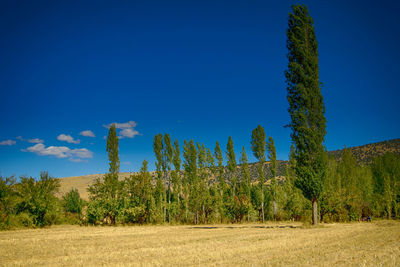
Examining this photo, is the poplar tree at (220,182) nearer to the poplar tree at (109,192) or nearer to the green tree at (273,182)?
the green tree at (273,182)

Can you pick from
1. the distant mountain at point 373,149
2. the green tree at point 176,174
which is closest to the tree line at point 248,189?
the green tree at point 176,174

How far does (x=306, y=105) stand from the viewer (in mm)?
27969

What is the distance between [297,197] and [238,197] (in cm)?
1072

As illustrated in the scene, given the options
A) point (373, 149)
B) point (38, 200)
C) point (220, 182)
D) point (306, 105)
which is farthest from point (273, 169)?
point (373, 149)

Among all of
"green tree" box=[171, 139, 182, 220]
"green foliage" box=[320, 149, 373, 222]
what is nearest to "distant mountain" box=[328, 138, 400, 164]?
"green foliage" box=[320, 149, 373, 222]

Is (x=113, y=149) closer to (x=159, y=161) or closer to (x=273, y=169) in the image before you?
(x=159, y=161)

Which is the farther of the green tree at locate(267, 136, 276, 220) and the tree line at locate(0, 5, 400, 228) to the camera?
the green tree at locate(267, 136, 276, 220)

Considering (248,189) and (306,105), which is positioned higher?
(306,105)

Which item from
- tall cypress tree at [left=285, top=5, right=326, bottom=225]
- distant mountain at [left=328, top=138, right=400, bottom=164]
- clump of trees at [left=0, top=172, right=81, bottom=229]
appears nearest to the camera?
tall cypress tree at [left=285, top=5, right=326, bottom=225]

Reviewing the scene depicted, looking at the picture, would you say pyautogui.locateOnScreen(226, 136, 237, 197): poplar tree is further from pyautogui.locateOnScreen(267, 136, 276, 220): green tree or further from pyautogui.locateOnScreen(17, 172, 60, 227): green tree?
pyautogui.locateOnScreen(17, 172, 60, 227): green tree

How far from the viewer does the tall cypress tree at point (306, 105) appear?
26938 millimetres

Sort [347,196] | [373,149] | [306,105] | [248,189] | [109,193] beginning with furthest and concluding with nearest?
[373,149] < [248,189] < [109,193] < [347,196] < [306,105]

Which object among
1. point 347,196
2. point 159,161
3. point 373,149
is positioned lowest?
point 347,196

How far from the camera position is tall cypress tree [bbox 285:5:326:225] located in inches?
1061
